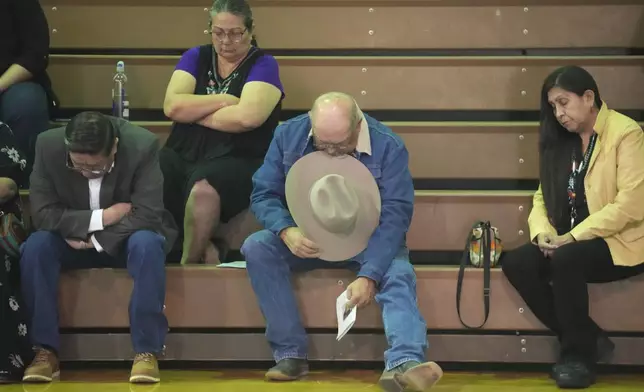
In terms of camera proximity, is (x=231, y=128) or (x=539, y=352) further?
(x=231, y=128)

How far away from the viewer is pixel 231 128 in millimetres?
3650

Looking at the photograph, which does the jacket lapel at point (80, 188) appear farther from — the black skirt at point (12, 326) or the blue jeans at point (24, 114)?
the blue jeans at point (24, 114)

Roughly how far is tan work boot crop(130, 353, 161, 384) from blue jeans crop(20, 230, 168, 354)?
0.9 inches

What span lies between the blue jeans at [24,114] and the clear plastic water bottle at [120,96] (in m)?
0.31

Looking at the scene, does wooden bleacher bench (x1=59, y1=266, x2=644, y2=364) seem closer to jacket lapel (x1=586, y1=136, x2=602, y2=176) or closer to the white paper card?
the white paper card

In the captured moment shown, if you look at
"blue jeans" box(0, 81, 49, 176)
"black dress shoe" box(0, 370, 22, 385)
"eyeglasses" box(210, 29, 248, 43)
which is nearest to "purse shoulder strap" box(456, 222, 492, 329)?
"eyeglasses" box(210, 29, 248, 43)

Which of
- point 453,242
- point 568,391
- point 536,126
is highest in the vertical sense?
point 536,126

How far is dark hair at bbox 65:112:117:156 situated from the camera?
3.14 m

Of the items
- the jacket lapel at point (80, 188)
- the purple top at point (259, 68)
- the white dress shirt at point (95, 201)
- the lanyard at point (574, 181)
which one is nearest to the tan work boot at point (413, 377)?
the lanyard at point (574, 181)

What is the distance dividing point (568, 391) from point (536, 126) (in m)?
1.26

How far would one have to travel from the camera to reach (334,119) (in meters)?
3.13

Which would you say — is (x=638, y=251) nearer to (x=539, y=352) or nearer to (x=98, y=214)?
(x=539, y=352)

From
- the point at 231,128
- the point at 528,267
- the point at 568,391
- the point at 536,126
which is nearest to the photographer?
the point at 568,391

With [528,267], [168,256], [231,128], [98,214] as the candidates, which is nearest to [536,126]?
[528,267]
